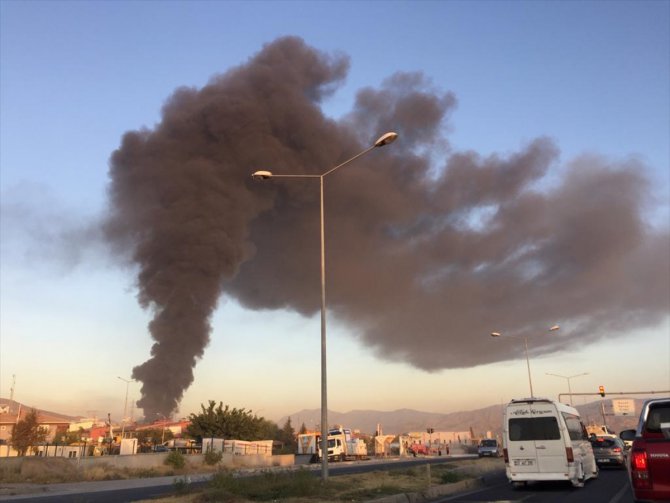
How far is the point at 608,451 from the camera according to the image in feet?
86.0

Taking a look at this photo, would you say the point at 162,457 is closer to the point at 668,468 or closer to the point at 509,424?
the point at 509,424

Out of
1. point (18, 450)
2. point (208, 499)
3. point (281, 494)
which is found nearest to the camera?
point (208, 499)

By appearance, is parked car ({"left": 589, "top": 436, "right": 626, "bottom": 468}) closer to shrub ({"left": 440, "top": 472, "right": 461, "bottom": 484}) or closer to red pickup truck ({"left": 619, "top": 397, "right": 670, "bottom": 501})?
shrub ({"left": 440, "top": 472, "right": 461, "bottom": 484})

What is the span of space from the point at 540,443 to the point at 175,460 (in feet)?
87.4

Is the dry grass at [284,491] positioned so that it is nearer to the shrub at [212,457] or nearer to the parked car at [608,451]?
the parked car at [608,451]

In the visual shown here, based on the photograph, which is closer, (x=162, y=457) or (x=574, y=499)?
(x=574, y=499)

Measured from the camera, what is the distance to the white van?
15336 mm

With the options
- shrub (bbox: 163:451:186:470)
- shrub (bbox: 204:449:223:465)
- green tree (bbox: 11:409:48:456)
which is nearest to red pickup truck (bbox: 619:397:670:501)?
shrub (bbox: 163:451:186:470)

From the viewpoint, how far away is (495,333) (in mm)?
40594

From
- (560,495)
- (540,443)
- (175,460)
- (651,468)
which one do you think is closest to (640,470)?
(651,468)

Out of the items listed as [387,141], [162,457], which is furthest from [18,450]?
[387,141]

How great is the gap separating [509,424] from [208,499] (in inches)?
356

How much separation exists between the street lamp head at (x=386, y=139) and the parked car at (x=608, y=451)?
1867cm

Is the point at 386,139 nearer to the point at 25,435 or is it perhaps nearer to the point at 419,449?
the point at 25,435
